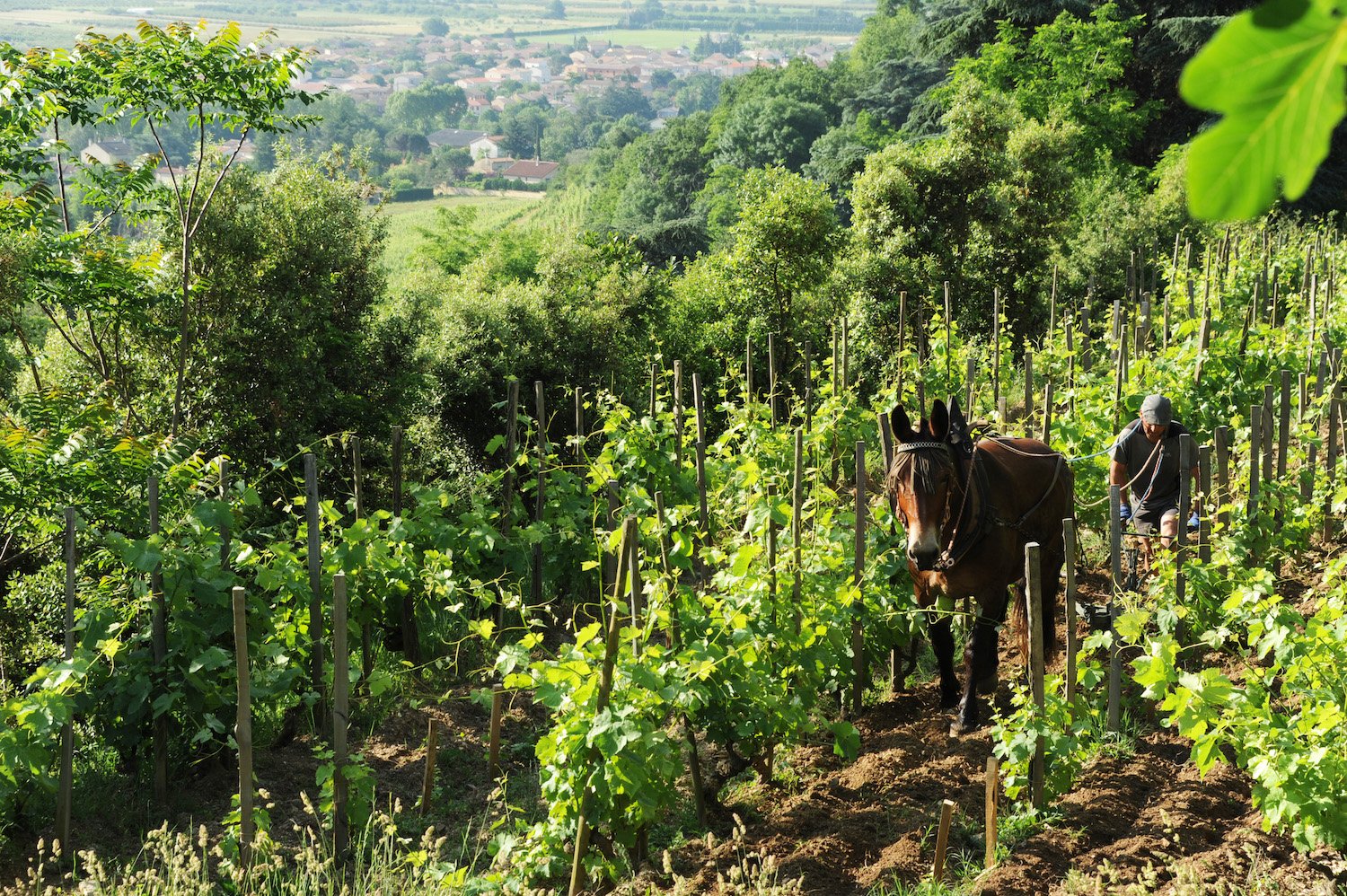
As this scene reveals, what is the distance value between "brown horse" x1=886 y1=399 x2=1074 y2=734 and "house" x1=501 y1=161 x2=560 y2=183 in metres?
95.9

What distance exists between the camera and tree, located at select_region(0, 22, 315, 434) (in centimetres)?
842

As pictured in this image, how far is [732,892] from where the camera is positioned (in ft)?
14.9

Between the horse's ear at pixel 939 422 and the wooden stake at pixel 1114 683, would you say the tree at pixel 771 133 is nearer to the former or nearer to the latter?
the horse's ear at pixel 939 422

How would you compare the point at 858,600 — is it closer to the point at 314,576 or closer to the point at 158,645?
the point at 314,576

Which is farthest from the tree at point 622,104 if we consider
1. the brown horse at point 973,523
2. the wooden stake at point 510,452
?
the brown horse at point 973,523

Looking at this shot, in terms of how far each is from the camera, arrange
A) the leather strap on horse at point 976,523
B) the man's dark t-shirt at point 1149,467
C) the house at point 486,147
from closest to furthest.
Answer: the leather strap on horse at point 976,523, the man's dark t-shirt at point 1149,467, the house at point 486,147

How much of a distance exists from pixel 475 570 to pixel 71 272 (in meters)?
3.63

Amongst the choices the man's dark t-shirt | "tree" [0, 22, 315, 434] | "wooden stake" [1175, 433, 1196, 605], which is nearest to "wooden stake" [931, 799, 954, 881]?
"wooden stake" [1175, 433, 1196, 605]

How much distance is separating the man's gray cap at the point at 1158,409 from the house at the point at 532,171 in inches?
3765

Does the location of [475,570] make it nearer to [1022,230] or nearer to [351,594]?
[351,594]

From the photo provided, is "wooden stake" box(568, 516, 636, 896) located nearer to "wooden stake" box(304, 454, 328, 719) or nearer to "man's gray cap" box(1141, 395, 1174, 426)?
"wooden stake" box(304, 454, 328, 719)

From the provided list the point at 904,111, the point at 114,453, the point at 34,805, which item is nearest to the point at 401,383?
the point at 114,453

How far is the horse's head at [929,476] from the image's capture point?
5.46 m

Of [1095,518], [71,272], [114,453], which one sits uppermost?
[71,272]
